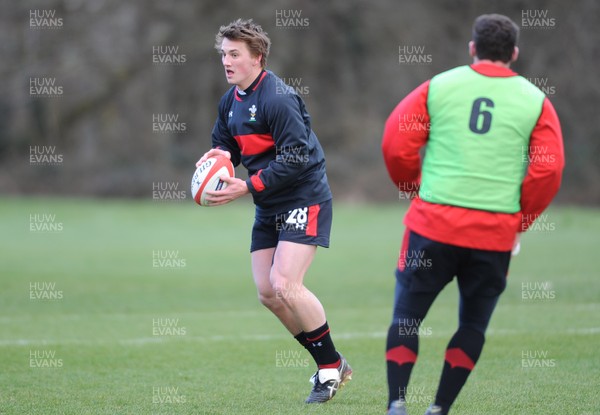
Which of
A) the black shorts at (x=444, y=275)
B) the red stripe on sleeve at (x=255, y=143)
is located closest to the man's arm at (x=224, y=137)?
the red stripe on sleeve at (x=255, y=143)

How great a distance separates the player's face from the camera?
18.9ft

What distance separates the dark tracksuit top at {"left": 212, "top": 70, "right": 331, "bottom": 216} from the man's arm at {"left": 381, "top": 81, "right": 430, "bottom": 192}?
4.28ft

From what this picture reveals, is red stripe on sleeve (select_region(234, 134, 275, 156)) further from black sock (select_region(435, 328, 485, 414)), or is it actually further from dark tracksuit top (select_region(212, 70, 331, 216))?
black sock (select_region(435, 328, 485, 414))

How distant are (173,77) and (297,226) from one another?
3026 centimetres

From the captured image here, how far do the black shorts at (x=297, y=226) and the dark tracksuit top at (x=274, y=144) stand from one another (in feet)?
0.14

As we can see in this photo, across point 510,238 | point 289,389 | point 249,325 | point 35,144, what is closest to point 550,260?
point 249,325

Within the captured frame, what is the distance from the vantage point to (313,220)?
579 cm

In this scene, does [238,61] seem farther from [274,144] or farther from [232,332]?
[232,332]

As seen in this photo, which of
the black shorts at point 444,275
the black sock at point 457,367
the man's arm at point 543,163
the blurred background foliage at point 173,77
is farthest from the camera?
the blurred background foliage at point 173,77

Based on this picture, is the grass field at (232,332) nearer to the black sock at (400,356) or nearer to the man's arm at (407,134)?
the black sock at (400,356)

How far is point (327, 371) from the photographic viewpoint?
19.0ft

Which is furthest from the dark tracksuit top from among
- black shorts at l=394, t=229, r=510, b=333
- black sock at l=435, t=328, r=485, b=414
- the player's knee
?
black sock at l=435, t=328, r=485, b=414

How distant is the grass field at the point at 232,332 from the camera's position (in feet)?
18.5

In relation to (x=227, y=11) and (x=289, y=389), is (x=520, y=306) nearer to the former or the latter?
(x=289, y=389)
